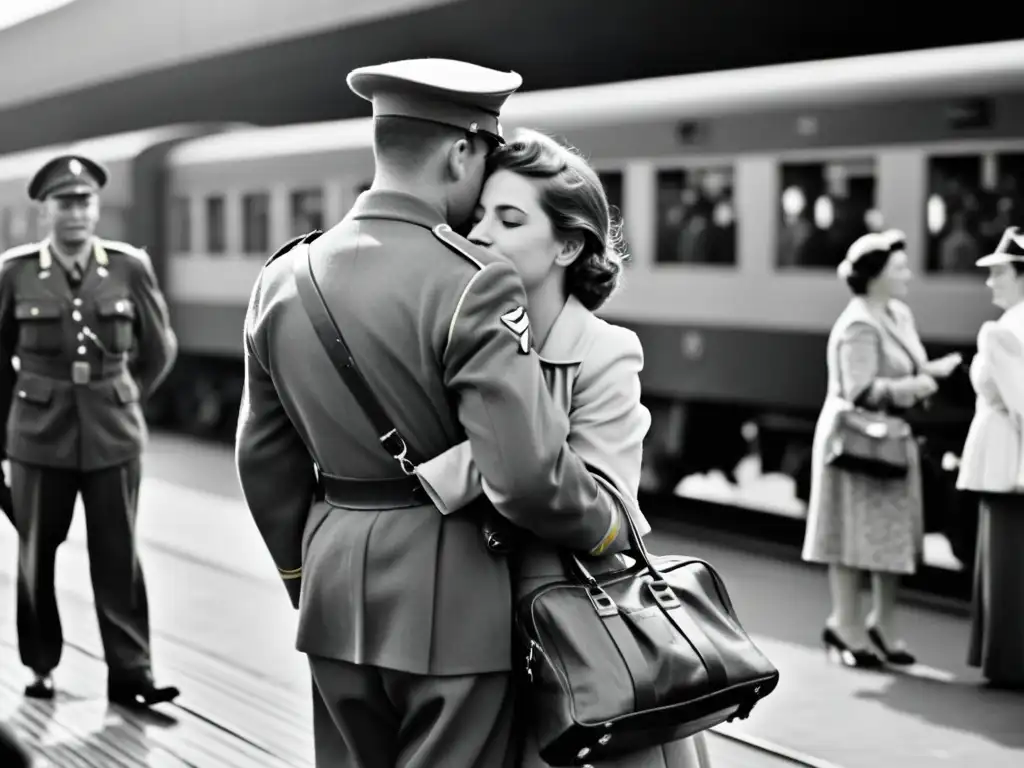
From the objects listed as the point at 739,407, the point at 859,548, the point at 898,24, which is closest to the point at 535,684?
the point at 859,548

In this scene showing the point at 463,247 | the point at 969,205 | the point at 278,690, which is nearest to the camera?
the point at 463,247

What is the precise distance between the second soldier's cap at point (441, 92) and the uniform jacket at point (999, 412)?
4062mm

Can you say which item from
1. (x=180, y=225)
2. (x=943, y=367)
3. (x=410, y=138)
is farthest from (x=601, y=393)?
(x=180, y=225)

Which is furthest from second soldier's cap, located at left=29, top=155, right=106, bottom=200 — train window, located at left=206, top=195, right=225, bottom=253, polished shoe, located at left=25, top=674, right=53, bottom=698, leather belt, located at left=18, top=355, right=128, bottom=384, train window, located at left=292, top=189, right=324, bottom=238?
train window, located at left=206, top=195, right=225, bottom=253

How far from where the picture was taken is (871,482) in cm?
736

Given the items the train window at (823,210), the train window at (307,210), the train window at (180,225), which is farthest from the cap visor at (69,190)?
the train window at (180,225)

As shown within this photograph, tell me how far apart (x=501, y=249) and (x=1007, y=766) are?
345 centimetres

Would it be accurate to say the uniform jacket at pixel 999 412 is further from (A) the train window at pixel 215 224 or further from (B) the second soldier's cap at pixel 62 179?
(A) the train window at pixel 215 224

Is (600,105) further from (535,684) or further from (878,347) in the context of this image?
(535,684)

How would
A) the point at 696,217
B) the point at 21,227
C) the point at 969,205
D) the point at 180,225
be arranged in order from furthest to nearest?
the point at 21,227, the point at 180,225, the point at 696,217, the point at 969,205

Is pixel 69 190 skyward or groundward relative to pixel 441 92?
groundward

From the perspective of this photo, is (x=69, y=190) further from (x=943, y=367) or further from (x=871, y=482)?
(x=943, y=367)

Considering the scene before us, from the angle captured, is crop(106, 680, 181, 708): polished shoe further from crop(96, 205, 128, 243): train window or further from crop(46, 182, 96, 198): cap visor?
crop(96, 205, 128, 243): train window

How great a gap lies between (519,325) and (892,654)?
16.0ft
